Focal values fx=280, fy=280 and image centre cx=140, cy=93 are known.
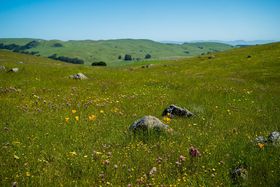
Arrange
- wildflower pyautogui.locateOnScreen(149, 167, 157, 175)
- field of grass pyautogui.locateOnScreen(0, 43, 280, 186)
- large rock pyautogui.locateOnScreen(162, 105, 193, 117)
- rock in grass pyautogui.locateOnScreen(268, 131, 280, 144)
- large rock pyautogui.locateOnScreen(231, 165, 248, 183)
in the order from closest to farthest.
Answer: large rock pyautogui.locateOnScreen(231, 165, 248, 183) < field of grass pyautogui.locateOnScreen(0, 43, 280, 186) < wildflower pyautogui.locateOnScreen(149, 167, 157, 175) < rock in grass pyautogui.locateOnScreen(268, 131, 280, 144) < large rock pyautogui.locateOnScreen(162, 105, 193, 117)

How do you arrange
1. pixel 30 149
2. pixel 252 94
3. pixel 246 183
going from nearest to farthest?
1. pixel 246 183
2. pixel 30 149
3. pixel 252 94

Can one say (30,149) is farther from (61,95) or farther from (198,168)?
(61,95)

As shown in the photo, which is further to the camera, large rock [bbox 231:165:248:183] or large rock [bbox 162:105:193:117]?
large rock [bbox 162:105:193:117]

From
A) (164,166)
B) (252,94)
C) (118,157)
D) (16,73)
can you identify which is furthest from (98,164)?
(16,73)

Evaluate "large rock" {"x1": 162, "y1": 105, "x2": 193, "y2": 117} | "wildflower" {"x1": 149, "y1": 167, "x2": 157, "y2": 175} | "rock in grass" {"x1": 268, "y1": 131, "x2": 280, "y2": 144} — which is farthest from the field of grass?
"large rock" {"x1": 162, "y1": 105, "x2": 193, "y2": 117}

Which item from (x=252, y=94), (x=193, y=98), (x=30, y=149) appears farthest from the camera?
(x=252, y=94)

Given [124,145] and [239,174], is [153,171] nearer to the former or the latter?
[239,174]

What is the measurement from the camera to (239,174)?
5816 millimetres

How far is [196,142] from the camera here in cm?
840

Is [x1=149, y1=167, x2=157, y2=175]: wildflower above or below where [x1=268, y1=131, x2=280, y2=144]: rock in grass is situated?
below

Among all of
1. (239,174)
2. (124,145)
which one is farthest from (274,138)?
(124,145)

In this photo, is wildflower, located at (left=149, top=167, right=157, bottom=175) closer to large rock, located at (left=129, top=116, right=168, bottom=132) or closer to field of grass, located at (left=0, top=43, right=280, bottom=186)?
field of grass, located at (left=0, top=43, right=280, bottom=186)

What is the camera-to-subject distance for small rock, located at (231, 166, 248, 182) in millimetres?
5699

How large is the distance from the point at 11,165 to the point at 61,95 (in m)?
10.7
